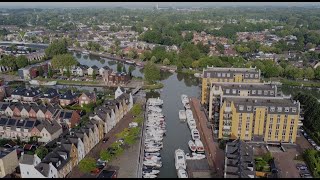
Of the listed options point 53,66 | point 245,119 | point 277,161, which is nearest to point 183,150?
point 245,119

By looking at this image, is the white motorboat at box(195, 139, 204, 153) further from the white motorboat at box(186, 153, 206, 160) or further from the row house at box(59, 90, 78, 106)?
Result: the row house at box(59, 90, 78, 106)

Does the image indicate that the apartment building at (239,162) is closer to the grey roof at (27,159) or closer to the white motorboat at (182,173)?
the white motorboat at (182,173)

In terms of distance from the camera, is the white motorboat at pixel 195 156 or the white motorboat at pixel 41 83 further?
the white motorboat at pixel 41 83

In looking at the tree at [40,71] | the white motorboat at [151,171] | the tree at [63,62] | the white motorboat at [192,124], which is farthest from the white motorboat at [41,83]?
the white motorboat at [151,171]

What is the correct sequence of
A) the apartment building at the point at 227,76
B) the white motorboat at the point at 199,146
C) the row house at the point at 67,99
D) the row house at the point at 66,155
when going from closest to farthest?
the row house at the point at 66,155 → the white motorboat at the point at 199,146 → the apartment building at the point at 227,76 → the row house at the point at 67,99

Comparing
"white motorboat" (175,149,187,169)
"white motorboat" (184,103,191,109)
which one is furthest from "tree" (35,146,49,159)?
"white motorboat" (184,103,191,109)

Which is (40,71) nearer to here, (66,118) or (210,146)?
(66,118)

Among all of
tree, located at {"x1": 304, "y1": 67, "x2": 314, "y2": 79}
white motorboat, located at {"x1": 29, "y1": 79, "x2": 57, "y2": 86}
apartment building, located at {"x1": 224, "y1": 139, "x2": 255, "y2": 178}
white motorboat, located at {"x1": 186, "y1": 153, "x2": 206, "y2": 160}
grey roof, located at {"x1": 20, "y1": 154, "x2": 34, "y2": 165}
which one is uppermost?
tree, located at {"x1": 304, "y1": 67, "x2": 314, "y2": 79}
